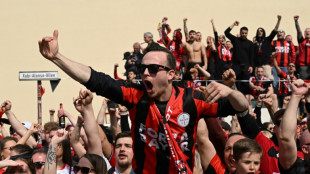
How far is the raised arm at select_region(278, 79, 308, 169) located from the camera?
5.12 meters

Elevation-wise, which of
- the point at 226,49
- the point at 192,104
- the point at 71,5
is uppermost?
the point at 71,5

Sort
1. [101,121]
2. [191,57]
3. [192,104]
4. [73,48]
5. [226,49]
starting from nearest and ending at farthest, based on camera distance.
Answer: [192,104] < [101,121] < [191,57] < [226,49] < [73,48]

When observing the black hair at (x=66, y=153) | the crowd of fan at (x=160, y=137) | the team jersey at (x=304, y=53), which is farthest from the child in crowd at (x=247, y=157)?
the team jersey at (x=304, y=53)

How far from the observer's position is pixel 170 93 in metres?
5.01

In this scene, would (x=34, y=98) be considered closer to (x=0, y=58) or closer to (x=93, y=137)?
(x=0, y=58)

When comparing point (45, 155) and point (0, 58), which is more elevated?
point (0, 58)

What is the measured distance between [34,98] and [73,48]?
2.67 metres

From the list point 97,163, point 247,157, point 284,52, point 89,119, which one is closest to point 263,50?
point 284,52

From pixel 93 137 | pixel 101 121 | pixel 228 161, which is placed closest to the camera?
pixel 228 161

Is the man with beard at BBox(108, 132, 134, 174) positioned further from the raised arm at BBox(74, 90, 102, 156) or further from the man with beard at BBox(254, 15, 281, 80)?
the man with beard at BBox(254, 15, 281, 80)

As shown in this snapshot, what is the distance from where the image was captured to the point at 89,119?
20.0ft

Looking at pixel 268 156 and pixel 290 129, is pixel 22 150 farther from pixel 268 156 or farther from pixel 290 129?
pixel 290 129

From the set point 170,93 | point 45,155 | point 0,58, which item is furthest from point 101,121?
point 0,58

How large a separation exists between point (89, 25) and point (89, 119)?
1857 cm
